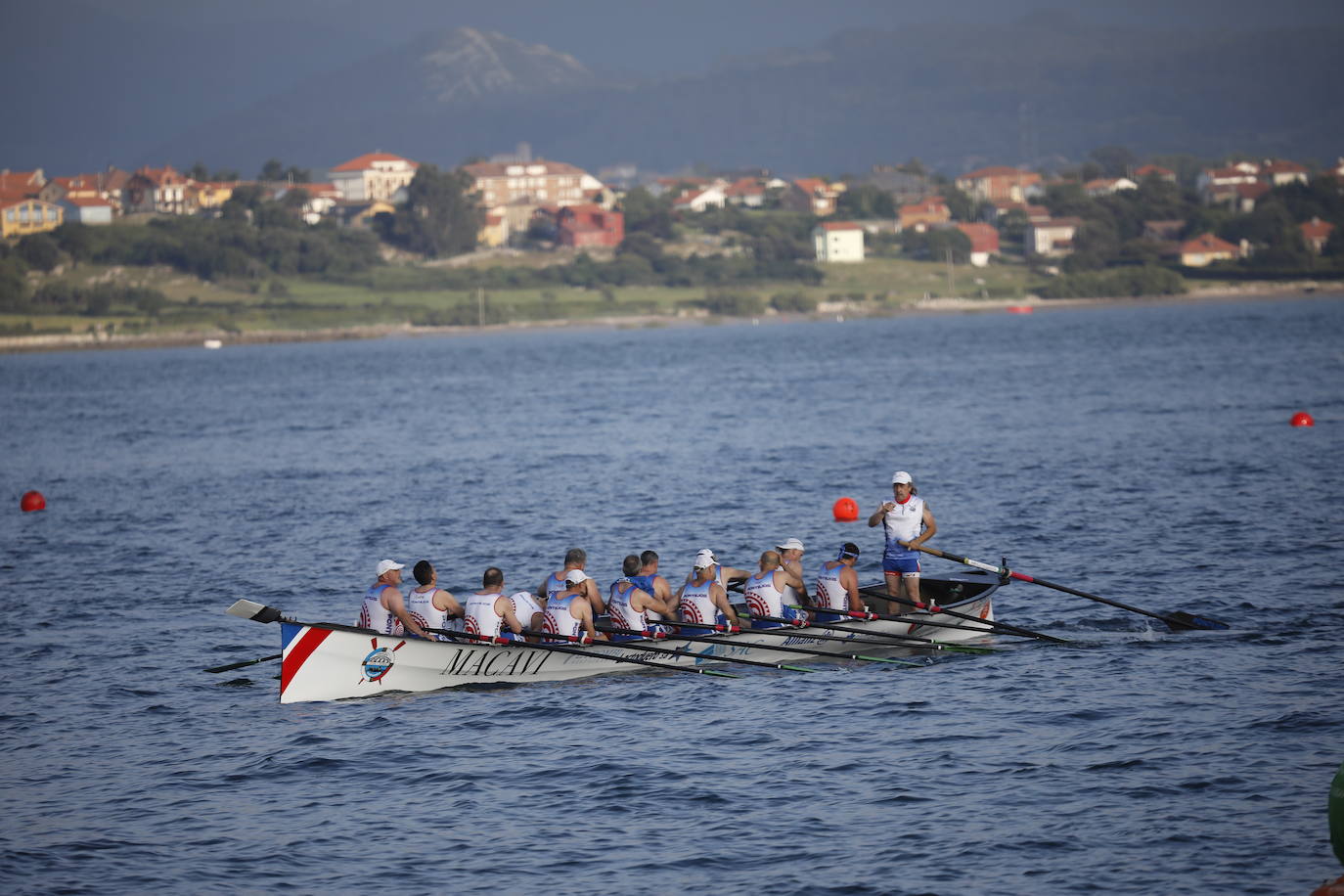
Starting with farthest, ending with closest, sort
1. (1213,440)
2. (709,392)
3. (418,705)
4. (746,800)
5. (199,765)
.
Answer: (709,392) < (1213,440) < (418,705) < (199,765) < (746,800)

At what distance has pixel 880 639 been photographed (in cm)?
2377

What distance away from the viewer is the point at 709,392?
87.7 meters

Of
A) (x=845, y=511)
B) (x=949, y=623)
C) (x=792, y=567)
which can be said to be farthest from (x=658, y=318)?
(x=949, y=623)

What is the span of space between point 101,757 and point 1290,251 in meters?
200

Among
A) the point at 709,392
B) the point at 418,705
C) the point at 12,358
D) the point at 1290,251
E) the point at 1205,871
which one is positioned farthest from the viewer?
the point at 1290,251

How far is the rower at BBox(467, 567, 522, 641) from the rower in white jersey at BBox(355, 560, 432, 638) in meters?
0.74

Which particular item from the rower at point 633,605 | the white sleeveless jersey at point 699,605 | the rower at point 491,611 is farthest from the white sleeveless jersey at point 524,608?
the white sleeveless jersey at point 699,605

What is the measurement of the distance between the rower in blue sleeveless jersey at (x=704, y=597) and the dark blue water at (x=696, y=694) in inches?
39.4

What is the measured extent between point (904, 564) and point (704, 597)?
3520 mm

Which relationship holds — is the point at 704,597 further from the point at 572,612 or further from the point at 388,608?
the point at 388,608

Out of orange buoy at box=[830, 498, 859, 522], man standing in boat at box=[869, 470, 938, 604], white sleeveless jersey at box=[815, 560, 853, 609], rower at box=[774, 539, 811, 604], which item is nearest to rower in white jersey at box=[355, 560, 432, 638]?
rower at box=[774, 539, 811, 604]

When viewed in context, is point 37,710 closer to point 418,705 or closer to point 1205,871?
point 418,705

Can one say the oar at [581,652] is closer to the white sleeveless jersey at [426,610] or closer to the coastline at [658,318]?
the white sleeveless jersey at [426,610]

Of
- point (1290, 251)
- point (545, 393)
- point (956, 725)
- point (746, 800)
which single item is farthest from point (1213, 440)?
point (1290, 251)
